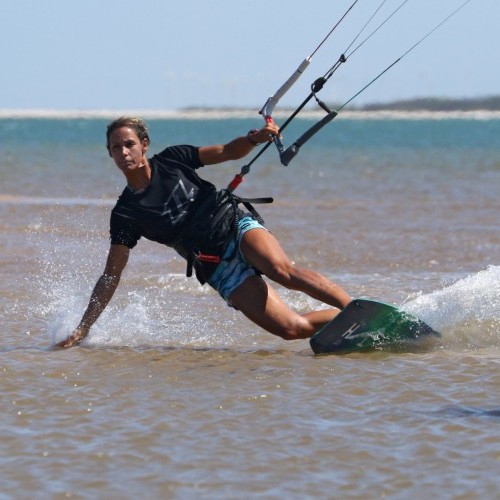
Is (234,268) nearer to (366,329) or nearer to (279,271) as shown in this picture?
(279,271)

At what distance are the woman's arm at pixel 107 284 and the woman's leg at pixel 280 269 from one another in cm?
67

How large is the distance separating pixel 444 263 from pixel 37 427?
273 inches

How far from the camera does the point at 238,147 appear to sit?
632 cm

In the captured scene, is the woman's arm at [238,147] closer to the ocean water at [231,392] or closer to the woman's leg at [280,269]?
the woman's leg at [280,269]

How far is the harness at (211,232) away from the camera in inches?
256

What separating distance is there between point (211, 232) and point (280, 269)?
46 cm

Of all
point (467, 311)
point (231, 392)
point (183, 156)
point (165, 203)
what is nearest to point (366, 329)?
point (467, 311)

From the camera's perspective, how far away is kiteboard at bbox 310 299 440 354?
632cm

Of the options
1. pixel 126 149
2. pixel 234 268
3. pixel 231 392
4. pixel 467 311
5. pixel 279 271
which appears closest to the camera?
pixel 231 392

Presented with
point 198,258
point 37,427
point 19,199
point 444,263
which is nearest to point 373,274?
point 444,263

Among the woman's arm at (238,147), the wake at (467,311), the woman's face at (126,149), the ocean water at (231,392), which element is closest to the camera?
the ocean water at (231,392)

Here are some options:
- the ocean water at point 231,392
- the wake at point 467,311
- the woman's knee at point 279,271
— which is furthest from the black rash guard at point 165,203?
the wake at point 467,311

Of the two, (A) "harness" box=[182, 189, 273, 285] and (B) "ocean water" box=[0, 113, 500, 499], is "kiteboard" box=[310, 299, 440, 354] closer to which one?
(B) "ocean water" box=[0, 113, 500, 499]

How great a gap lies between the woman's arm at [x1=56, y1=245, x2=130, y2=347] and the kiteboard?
3.70ft
